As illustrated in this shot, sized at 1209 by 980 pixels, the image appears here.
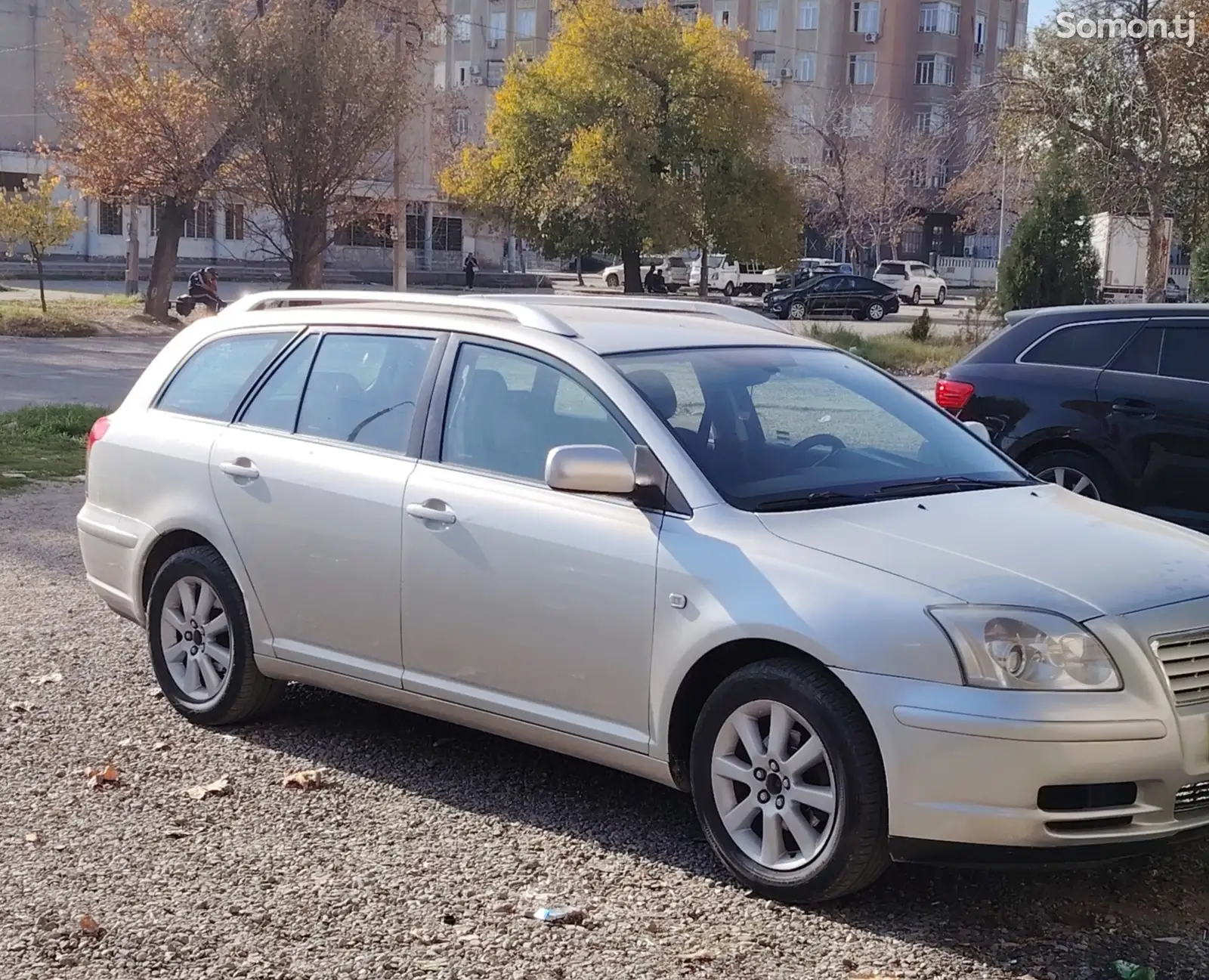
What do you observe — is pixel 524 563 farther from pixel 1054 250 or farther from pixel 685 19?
pixel 685 19

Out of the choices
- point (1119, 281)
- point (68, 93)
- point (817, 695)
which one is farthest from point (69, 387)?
point (1119, 281)

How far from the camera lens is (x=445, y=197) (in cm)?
5444

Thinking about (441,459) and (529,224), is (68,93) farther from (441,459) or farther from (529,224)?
(441,459)

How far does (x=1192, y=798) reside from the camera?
4.17 m

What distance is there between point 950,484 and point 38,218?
29076mm

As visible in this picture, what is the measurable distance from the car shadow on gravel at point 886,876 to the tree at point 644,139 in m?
38.4

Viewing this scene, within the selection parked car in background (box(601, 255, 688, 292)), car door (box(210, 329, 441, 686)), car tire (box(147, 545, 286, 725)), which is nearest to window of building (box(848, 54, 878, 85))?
parked car in background (box(601, 255, 688, 292))

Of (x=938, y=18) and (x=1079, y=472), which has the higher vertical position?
(x=938, y=18)

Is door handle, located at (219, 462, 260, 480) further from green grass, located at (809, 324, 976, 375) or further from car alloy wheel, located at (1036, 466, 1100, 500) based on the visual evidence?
green grass, located at (809, 324, 976, 375)

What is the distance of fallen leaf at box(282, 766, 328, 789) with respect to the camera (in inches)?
210

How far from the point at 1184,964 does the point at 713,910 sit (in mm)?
1262

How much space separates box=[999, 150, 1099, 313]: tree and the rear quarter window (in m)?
21.4

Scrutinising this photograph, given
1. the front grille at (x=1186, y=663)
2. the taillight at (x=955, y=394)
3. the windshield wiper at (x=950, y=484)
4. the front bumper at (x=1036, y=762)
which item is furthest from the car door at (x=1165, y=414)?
the front bumper at (x=1036, y=762)

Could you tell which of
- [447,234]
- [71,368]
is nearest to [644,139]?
[71,368]
